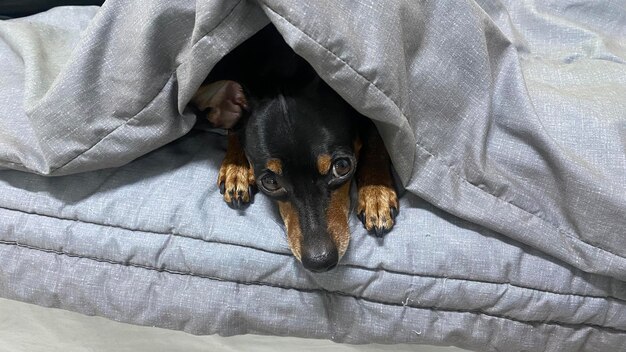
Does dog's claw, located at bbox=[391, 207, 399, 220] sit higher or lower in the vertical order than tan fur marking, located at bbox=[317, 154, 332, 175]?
lower

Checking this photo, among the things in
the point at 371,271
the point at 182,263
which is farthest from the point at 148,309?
the point at 371,271

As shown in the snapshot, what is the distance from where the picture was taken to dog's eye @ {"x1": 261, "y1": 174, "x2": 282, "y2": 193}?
1.51 m

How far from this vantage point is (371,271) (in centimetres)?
142

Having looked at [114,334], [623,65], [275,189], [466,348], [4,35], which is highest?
[623,65]

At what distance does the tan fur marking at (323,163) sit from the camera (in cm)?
146

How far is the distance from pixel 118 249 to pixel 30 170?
12.2 inches

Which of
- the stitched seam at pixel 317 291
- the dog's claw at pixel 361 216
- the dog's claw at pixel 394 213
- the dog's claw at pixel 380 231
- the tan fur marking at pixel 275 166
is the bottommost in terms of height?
the stitched seam at pixel 317 291

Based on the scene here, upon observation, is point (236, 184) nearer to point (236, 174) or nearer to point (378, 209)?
point (236, 174)

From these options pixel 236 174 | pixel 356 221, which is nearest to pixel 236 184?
pixel 236 174

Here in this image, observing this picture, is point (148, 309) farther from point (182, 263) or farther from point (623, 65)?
point (623, 65)

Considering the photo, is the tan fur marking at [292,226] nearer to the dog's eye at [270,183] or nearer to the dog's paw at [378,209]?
the dog's eye at [270,183]

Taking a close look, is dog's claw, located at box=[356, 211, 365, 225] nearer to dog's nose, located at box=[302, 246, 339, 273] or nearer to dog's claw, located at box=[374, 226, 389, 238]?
dog's claw, located at box=[374, 226, 389, 238]

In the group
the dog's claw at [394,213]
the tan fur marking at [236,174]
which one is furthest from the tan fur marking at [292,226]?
the dog's claw at [394,213]

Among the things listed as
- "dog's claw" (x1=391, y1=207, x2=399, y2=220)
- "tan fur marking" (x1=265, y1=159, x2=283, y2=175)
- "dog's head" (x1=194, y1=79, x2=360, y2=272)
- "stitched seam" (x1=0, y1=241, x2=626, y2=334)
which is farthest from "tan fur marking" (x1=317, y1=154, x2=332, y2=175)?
"stitched seam" (x1=0, y1=241, x2=626, y2=334)
